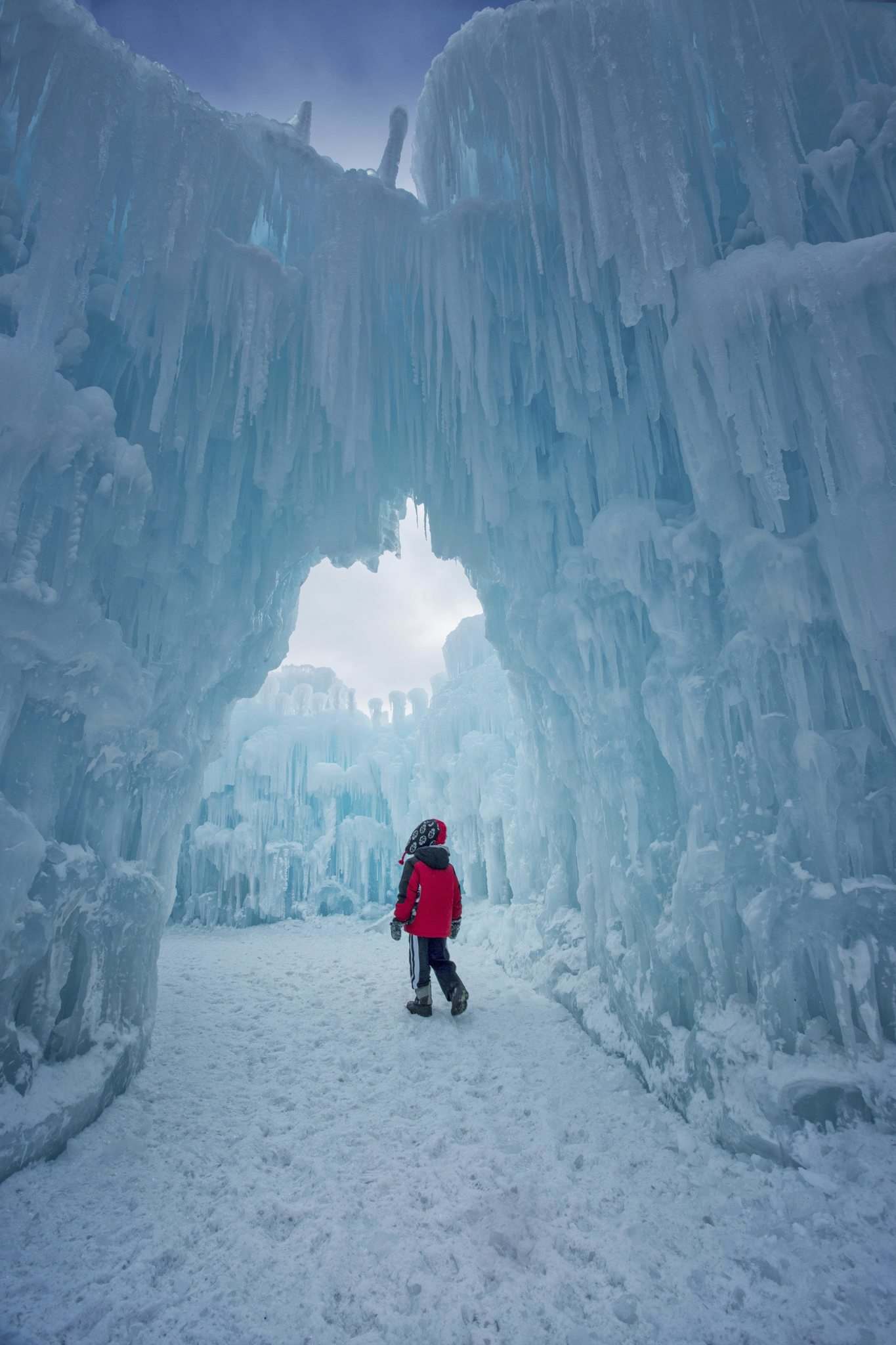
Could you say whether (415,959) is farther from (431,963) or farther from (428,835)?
(428,835)

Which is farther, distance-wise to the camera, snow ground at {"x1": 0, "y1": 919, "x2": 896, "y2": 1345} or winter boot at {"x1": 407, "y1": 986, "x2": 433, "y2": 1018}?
winter boot at {"x1": 407, "y1": 986, "x2": 433, "y2": 1018}

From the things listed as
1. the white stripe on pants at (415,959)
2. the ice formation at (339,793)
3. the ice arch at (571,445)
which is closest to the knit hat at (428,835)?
the white stripe on pants at (415,959)

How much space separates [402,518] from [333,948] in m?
9.28

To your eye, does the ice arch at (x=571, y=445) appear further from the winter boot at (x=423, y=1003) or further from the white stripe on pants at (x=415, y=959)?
the white stripe on pants at (x=415, y=959)

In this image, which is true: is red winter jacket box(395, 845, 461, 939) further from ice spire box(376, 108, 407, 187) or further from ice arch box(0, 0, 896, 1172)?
ice spire box(376, 108, 407, 187)

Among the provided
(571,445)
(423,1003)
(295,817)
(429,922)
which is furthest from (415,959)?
(295,817)

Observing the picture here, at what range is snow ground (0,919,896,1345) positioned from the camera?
258 cm

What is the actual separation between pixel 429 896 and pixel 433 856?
42cm

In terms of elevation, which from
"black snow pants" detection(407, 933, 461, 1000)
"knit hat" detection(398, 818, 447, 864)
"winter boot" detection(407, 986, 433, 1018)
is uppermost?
"knit hat" detection(398, 818, 447, 864)

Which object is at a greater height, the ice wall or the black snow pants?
the ice wall

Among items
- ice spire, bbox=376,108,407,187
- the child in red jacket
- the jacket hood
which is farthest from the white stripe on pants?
ice spire, bbox=376,108,407,187

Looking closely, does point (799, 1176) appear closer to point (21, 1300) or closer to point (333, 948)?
point (21, 1300)

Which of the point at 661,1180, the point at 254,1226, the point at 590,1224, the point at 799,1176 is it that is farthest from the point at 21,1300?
the point at 799,1176

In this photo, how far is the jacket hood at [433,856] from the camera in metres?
6.43
